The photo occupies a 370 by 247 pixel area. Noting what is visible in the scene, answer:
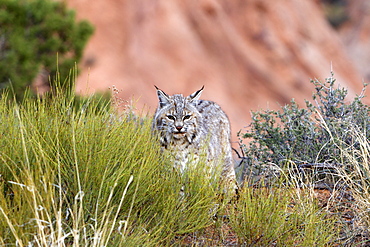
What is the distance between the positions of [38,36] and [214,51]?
10.2 meters

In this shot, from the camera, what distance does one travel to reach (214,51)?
26.4 metres

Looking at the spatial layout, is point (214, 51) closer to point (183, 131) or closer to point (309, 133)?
point (309, 133)

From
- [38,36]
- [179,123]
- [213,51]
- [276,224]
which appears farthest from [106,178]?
[213,51]

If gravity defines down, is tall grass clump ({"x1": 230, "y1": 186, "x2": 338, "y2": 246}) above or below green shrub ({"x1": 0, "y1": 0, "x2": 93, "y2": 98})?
below

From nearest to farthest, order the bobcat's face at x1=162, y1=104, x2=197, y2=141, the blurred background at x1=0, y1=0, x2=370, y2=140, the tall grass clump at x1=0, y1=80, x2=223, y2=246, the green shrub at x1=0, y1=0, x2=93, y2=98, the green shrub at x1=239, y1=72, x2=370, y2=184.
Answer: the tall grass clump at x1=0, y1=80, x2=223, y2=246, the bobcat's face at x1=162, y1=104, x2=197, y2=141, the green shrub at x1=239, y1=72, x2=370, y2=184, the green shrub at x1=0, y1=0, x2=93, y2=98, the blurred background at x1=0, y1=0, x2=370, y2=140

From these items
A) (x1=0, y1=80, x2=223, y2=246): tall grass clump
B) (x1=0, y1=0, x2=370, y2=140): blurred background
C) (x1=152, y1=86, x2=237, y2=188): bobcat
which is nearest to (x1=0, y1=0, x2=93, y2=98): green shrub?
(x1=0, y1=0, x2=370, y2=140): blurred background

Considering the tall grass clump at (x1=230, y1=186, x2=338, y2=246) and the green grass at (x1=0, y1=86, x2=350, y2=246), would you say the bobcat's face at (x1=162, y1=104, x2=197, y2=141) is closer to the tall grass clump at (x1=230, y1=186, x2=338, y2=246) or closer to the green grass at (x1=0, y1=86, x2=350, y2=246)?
the green grass at (x1=0, y1=86, x2=350, y2=246)

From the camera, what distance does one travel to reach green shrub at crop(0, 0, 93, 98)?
17094mm

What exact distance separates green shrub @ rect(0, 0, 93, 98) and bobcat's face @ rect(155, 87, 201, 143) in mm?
11589

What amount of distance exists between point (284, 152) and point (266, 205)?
1.70m

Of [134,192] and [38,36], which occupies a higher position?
[38,36]

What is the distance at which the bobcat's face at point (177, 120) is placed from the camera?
5.86 m

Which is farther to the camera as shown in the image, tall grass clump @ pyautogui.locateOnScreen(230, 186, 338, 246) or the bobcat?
the bobcat

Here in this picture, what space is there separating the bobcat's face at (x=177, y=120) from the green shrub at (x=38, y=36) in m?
11.6
